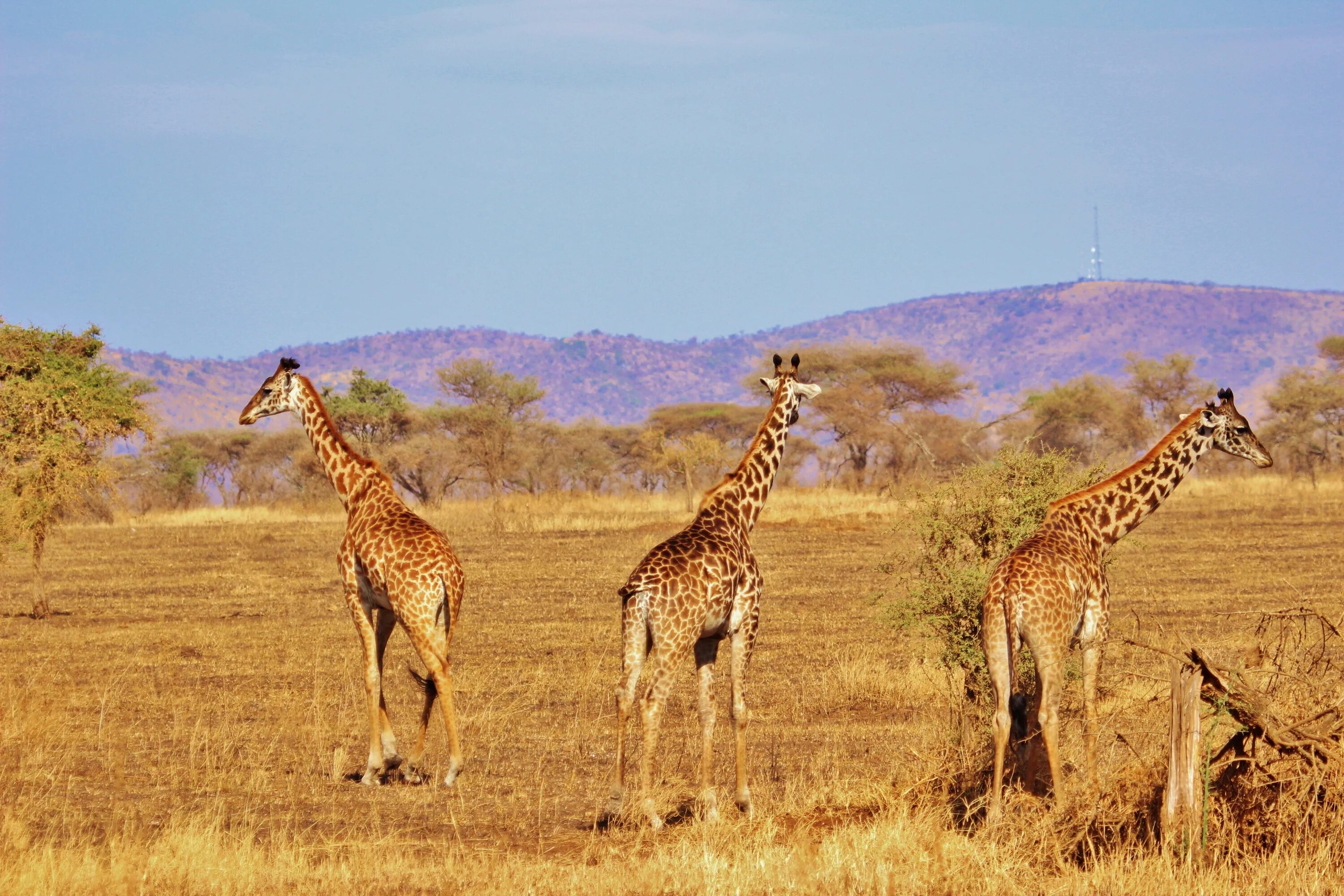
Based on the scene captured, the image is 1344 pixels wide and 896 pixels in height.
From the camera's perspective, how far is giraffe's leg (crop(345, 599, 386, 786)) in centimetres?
970

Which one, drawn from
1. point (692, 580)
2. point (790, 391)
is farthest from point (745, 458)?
point (692, 580)

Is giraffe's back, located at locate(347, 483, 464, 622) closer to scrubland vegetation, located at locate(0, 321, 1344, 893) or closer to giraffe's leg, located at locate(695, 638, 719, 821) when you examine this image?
scrubland vegetation, located at locate(0, 321, 1344, 893)

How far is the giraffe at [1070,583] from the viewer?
773 centimetres

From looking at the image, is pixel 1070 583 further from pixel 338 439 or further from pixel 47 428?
pixel 47 428

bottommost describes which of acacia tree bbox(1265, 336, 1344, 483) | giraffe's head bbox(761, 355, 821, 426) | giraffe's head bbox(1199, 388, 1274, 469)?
→ giraffe's head bbox(1199, 388, 1274, 469)

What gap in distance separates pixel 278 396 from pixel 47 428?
10.1 meters

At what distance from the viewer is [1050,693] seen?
7.75m

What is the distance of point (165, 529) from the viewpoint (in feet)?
120

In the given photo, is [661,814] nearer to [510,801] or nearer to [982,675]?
[510,801]

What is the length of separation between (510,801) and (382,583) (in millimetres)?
1707

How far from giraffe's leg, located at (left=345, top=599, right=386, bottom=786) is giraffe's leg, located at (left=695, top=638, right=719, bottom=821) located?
7.92 feet

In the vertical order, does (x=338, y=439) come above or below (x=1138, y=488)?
above

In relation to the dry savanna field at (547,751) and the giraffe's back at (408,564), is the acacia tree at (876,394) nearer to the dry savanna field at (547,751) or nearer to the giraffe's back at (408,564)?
the dry savanna field at (547,751)

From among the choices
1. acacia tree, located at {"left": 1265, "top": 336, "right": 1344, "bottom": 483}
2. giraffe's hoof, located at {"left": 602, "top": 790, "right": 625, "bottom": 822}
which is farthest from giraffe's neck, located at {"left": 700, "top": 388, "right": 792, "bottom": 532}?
acacia tree, located at {"left": 1265, "top": 336, "right": 1344, "bottom": 483}
